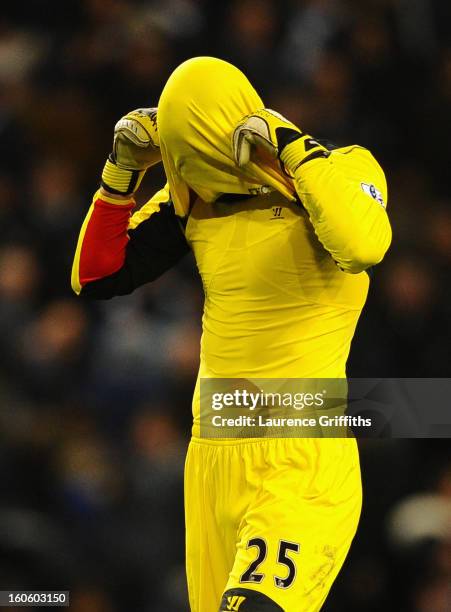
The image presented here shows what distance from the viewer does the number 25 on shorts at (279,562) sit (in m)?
2.04

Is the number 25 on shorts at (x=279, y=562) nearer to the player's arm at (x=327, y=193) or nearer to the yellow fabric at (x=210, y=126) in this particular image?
the player's arm at (x=327, y=193)

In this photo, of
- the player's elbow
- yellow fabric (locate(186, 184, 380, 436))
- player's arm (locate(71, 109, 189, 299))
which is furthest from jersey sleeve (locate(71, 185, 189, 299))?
the player's elbow

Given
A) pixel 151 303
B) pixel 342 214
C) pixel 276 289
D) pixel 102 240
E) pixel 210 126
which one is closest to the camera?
pixel 342 214

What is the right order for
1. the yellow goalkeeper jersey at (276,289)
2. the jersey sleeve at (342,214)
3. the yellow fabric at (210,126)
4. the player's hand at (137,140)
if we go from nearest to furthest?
the jersey sleeve at (342,214), the yellow fabric at (210,126), the yellow goalkeeper jersey at (276,289), the player's hand at (137,140)

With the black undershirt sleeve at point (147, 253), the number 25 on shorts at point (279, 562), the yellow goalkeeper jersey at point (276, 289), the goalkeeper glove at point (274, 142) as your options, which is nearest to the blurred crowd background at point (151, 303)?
the black undershirt sleeve at point (147, 253)

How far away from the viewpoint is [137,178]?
2447 millimetres

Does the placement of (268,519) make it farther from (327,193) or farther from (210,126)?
(210,126)

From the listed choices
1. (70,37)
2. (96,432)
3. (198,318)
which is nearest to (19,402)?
(96,432)

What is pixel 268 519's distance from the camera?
210 centimetres

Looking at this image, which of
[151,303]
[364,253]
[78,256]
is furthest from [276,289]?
[151,303]

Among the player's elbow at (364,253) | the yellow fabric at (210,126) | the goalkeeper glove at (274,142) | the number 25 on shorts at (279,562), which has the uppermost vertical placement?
the yellow fabric at (210,126)

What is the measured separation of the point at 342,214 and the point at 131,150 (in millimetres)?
644

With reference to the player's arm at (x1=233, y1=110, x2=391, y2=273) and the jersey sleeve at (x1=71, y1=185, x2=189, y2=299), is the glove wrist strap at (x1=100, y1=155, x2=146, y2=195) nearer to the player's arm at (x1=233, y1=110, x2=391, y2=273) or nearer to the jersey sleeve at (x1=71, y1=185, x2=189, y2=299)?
the jersey sleeve at (x1=71, y1=185, x2=189, y2=299)

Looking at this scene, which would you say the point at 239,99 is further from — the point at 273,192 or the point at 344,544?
the point at 344,544
